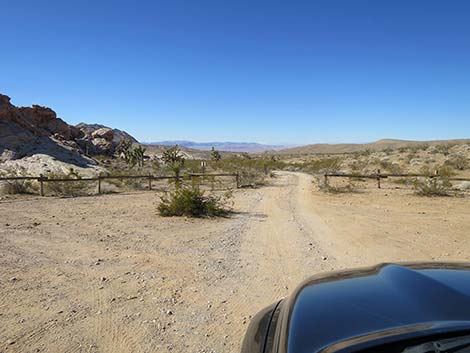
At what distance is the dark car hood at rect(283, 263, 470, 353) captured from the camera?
1.69 m

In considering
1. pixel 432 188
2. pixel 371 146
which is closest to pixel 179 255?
pixel 432 188

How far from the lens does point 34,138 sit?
37.5 metres

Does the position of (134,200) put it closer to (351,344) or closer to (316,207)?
(316,207)

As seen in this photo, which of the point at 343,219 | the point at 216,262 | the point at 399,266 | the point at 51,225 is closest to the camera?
the point at 399,266

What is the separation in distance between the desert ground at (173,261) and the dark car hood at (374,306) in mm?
2020

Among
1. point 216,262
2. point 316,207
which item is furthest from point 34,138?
point 216,262

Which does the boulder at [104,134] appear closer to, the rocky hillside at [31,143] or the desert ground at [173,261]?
the rocky hillside at [31,143]

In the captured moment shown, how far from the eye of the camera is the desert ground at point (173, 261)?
14.1ft

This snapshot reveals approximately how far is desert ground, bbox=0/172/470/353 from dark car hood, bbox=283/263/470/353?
202 cm

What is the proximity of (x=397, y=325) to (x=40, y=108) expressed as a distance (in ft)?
182

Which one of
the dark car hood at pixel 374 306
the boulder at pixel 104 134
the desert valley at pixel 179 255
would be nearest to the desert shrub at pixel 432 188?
the desert valley at pixel 179 255

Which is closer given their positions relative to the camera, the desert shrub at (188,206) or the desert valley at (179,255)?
the desert valley at (179,255)

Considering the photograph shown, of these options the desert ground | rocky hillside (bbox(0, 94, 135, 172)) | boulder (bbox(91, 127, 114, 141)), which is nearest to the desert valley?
the desert ground

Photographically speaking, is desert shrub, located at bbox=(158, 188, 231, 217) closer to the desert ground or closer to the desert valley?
the desert valley
